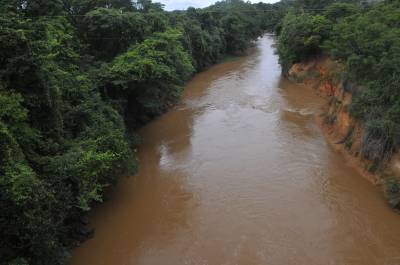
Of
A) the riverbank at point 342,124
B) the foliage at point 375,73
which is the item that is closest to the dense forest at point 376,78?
the foliage at point 375,73

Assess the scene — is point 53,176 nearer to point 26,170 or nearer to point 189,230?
point 26,170

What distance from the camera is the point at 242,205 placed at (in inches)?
548

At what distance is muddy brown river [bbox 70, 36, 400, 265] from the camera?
1165 centimetres

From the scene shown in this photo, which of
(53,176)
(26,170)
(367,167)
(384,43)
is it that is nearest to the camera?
(26,170)

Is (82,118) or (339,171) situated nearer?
(82,118)

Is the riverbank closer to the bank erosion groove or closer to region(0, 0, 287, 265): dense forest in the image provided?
the bank erosion groove

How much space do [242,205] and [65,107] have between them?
755 centimetres

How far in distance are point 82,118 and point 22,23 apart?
4087 millimetres

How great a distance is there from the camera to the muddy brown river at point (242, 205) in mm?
11648

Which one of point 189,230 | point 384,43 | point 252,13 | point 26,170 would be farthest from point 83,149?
point 252,13

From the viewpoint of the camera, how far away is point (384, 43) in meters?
16.9

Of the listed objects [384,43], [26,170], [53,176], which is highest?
[384,43]

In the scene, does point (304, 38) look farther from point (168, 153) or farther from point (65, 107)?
point (65, 107)

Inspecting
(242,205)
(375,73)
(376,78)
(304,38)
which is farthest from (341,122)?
(304,38)
